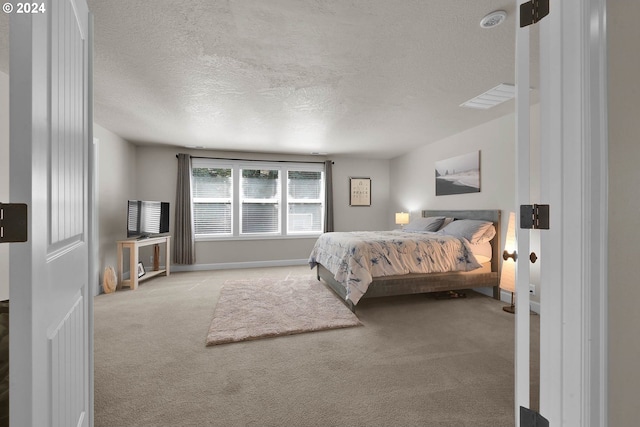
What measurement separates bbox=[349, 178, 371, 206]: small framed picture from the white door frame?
5290 mm

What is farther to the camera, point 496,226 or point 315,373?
point 496,226

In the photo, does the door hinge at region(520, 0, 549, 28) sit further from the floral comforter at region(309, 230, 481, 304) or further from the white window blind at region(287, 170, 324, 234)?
the white window blind at region(287, 170, 324, 234)

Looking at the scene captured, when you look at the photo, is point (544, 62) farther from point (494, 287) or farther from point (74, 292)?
point (494, 287)

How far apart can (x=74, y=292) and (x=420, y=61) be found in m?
2.64

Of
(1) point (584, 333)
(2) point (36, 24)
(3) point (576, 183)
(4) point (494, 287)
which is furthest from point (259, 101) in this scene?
(4) point (494, 287)

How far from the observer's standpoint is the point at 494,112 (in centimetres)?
344

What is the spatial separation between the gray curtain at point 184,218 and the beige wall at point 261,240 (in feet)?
0.61

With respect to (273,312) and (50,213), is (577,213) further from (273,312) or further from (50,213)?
(273,312)

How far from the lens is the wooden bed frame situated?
3220 mm

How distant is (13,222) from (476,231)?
4136mm

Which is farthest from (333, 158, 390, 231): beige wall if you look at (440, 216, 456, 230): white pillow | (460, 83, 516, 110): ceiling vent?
(460, 83, 516, 110): ceiling vent

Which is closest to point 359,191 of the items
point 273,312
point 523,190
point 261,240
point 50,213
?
point 261,240

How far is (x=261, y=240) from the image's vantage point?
18.9 ft

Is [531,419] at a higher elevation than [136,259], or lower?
lower
